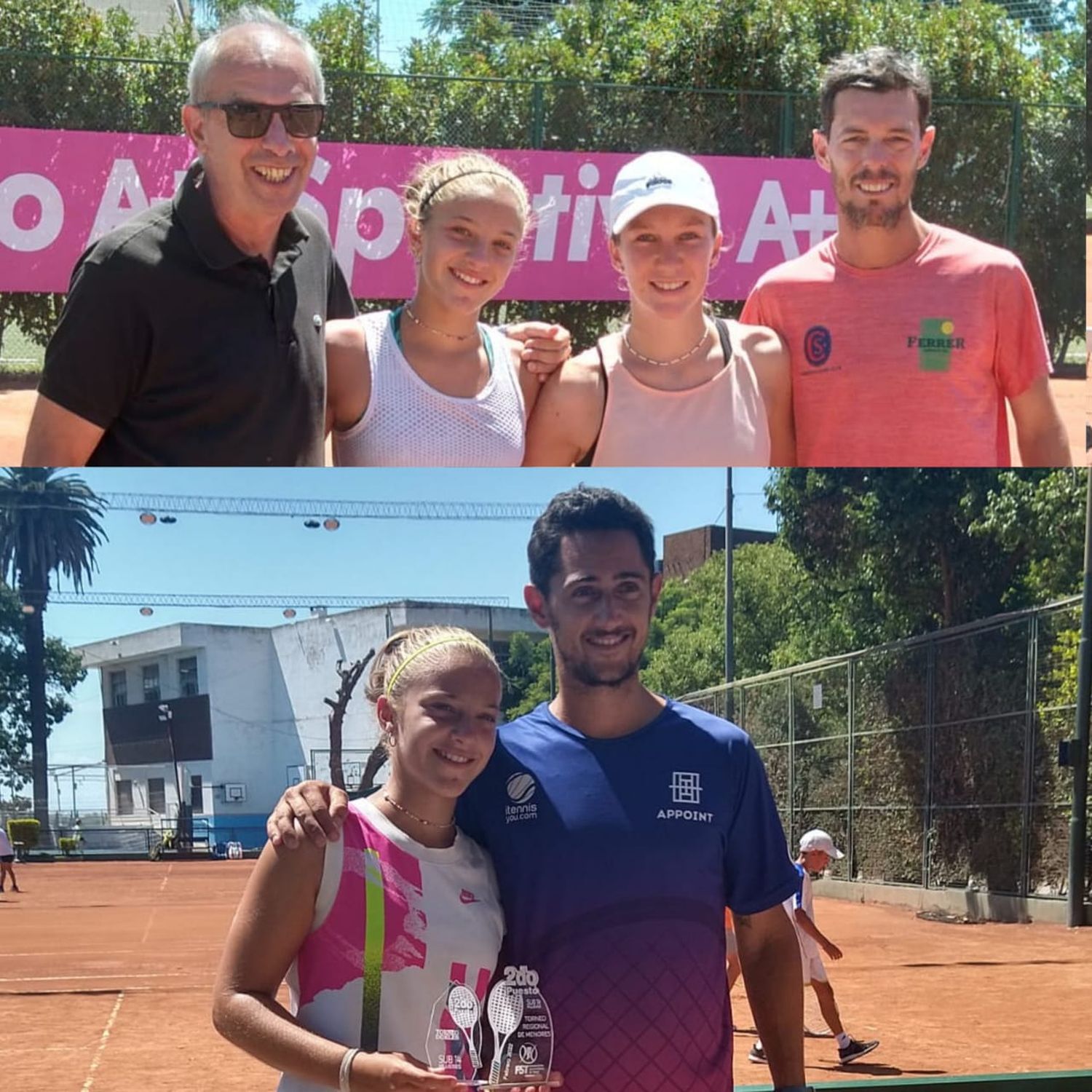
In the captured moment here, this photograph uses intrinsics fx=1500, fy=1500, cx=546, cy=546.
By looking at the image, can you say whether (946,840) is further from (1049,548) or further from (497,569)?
(497,569)

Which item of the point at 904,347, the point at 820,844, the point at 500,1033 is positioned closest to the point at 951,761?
the point at 820,844

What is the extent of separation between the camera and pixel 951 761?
2740mm

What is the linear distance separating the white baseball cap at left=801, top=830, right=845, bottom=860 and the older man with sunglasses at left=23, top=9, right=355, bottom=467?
3.65ft

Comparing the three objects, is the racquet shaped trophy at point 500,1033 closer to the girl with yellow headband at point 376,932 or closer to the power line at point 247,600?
the girl with yellow headband at point 376,932

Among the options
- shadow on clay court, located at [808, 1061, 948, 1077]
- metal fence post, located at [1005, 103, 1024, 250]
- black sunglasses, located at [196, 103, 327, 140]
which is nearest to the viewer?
black sunglasses, located at [196, 103, 327, 140]

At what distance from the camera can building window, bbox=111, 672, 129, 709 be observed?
2.44m

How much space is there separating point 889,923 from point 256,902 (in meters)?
1.45

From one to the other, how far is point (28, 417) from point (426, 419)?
7047 mm

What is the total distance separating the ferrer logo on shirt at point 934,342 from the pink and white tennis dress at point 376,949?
1380 mm

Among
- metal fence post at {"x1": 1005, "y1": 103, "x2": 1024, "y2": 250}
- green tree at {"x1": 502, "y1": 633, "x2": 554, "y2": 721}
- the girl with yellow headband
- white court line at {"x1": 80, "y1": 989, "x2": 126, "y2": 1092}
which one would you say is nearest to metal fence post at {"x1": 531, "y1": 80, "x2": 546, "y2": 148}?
metal fence post at {"x1": 1005, "y1": 103, "x2": 1024, "y2": 250}

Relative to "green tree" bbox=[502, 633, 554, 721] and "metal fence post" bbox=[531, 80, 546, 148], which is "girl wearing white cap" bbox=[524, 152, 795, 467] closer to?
"green tree" bbox=[502, 633, 554, 721]

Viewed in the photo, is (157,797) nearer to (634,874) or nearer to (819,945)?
(634,874)

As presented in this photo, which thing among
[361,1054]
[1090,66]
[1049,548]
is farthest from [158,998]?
[1090,66]

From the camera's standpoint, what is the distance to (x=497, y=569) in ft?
8.03
